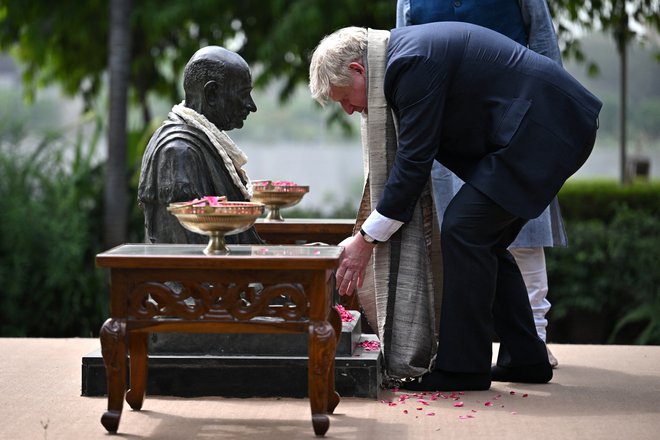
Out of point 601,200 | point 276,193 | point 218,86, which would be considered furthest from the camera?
point 601,200

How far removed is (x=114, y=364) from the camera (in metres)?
4.03

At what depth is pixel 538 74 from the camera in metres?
4.61

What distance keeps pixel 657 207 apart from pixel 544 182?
5035mm

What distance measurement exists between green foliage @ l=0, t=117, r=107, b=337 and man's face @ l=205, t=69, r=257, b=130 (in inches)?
135

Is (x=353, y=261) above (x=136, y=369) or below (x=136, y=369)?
above

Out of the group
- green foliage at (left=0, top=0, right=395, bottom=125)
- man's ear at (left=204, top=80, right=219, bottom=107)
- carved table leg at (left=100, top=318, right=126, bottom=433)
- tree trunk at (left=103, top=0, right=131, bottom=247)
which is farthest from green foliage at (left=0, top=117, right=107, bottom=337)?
carved table leg at (left=100, top=318, right=126, bottom=433)

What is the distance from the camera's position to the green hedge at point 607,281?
8.00 metres

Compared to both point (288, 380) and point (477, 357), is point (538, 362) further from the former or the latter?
point (288, 380)

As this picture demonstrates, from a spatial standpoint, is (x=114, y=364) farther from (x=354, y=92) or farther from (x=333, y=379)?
(x=354, y=92)

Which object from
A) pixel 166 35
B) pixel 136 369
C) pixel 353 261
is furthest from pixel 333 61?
pixel 166 35

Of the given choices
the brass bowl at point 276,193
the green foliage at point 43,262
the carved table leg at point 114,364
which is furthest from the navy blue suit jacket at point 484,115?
the green foliage at point 43,262

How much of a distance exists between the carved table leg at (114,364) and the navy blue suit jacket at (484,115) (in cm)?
115

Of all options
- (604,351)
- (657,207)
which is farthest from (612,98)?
(604,351)

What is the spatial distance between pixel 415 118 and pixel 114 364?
1.44 m
